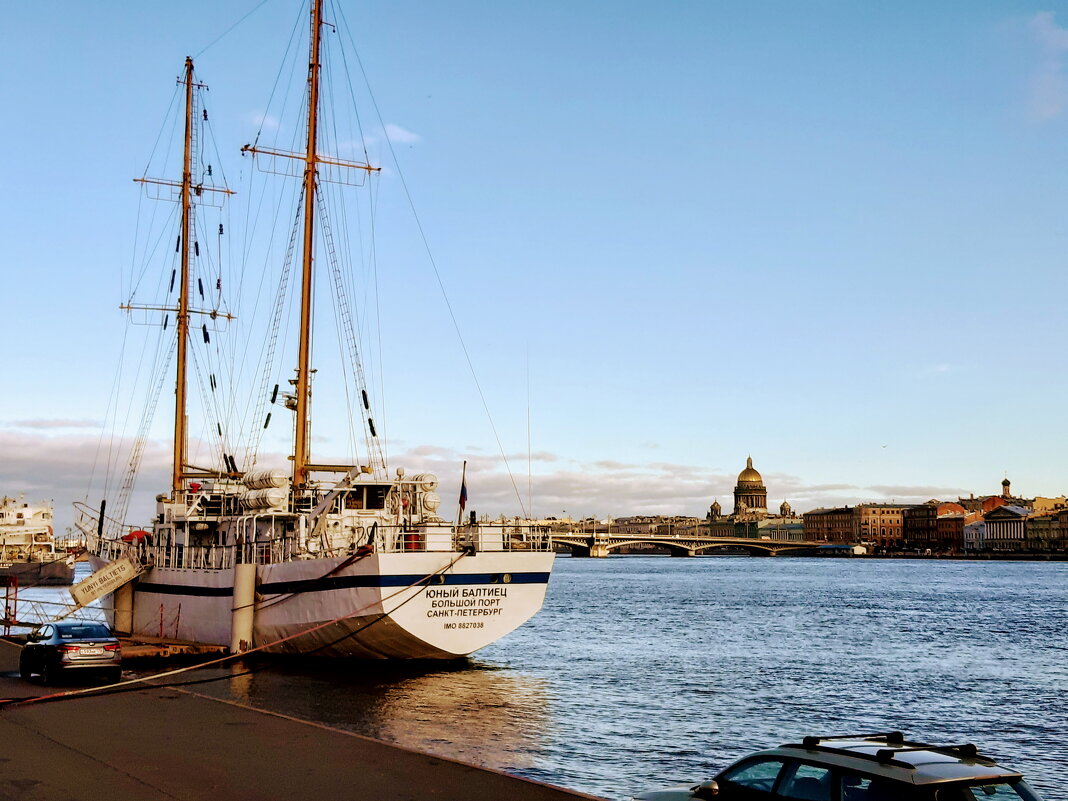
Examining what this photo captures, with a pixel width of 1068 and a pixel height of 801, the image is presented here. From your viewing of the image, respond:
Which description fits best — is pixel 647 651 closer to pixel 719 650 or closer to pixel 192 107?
pixel 719 650

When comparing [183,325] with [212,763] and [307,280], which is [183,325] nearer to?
[307,280]

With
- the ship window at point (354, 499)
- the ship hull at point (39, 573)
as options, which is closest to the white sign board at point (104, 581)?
the ship window at point (354, 499)

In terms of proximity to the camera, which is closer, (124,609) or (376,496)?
(376,496)

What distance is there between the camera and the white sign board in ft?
147

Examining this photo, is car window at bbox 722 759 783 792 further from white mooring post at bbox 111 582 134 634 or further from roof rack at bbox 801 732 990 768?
white mooring post at bbox 111 582 134 634

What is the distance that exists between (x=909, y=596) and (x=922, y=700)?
72203mm

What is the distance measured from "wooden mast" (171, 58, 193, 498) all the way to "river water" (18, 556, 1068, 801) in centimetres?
1869

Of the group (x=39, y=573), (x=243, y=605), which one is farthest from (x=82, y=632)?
(x=39, y=573)

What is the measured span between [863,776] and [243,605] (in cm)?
3139

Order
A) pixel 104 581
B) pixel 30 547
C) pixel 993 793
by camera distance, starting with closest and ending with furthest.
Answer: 1. pixel 993 793
2. pixel 104 581
3. pixel 30 547

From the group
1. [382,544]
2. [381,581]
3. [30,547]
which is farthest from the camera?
[30,547]

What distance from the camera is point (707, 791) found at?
34.8ft

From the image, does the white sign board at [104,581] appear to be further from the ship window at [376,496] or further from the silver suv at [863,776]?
the silver suv at [863,776]

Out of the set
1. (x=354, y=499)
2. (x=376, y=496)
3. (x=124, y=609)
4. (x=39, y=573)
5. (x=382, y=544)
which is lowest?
(x=39, y=573)
